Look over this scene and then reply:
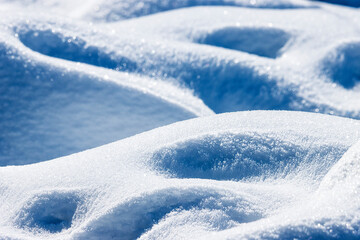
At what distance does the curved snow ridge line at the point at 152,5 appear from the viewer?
159 cm

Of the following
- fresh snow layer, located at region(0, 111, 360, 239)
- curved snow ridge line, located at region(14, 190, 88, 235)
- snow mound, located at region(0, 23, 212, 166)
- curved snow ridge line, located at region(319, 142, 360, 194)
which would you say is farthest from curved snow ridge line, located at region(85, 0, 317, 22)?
curved snow ridge line, located at region(319, 142, 360, 194)

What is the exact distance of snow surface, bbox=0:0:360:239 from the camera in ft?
2.09

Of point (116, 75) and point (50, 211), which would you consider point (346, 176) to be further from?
point (116, 75)

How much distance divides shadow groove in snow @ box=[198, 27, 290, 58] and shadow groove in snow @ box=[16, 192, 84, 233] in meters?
0.80

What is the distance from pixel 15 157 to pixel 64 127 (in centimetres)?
14

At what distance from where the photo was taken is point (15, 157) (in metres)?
1.01

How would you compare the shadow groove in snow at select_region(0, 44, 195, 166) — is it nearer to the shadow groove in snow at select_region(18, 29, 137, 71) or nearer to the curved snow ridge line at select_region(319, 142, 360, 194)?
the shadow groove in snow at select_region(18, 29, 137, 71)

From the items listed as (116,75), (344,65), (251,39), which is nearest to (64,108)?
(116,75)

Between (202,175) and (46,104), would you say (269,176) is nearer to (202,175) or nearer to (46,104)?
(202,175)

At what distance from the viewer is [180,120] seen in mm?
1054

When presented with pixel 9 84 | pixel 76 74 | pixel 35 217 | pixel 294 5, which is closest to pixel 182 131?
pixel 35 217

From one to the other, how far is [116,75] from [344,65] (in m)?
0.69

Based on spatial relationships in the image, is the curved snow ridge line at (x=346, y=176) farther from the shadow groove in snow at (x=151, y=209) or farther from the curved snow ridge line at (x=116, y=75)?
the curved snow ridge line at (x=116, y=75)

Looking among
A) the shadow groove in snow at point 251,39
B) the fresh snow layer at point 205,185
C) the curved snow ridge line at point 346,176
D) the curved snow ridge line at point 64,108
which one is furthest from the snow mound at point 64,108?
the curved snow ridge line at point 346,176
